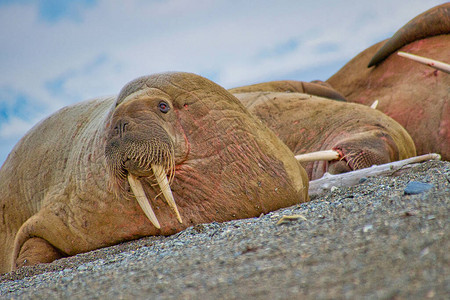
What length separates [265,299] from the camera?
1426 millimetres

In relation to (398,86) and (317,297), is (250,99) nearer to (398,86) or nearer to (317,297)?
(398,86)

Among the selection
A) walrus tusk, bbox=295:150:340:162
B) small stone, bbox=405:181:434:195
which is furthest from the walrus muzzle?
walrus tusk, bbox=295:150:340:162

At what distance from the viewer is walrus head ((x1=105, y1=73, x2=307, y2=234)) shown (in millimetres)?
3336

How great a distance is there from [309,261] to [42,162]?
12.2 feet

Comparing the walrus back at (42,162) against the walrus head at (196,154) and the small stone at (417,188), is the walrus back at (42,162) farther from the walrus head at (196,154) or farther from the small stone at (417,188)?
the small stone at (417,188)

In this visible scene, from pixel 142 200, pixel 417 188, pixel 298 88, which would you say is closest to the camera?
pixel 417 188

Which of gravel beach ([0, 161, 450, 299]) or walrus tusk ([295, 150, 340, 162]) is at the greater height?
gravel beach ([0, 161, 450, 299])

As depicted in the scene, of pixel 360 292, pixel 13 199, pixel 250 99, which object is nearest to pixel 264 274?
pixel 360 292

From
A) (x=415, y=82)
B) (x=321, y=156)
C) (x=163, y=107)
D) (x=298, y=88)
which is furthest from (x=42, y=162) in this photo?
(x=415, y=82)

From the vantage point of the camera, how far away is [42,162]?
187 inches

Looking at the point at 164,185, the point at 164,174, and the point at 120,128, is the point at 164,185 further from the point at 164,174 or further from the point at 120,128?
the point at 120,128

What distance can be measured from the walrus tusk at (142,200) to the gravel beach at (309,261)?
0.59 metres

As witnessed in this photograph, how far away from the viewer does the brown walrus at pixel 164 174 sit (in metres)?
3.33

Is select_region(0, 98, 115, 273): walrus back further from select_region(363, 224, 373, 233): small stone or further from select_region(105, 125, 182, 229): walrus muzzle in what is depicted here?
select_region(363, 224, 373, 233): small stone
